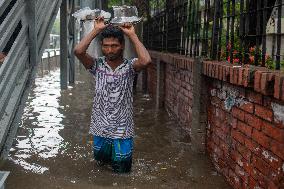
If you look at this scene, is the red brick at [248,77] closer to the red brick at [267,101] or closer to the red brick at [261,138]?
the red brick at [267,101]

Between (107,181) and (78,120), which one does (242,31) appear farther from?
(78,120)

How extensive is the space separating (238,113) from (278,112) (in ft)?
2.94

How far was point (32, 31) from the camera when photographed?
4.77m

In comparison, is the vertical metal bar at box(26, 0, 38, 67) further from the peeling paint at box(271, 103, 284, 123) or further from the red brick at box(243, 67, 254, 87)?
the peeling paint at box(271, 103, 284, 123)

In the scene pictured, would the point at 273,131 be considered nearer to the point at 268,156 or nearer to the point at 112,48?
the point at 268,156

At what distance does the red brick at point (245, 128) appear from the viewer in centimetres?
338

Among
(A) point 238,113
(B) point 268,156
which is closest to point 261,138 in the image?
(B) point 268,156

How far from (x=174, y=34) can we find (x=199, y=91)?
10.3 ft

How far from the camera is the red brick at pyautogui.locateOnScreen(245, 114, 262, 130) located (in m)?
3.19

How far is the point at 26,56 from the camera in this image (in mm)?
4746

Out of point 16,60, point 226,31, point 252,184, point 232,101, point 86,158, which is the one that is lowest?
point 86,158

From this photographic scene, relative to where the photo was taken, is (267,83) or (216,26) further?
(216,26)

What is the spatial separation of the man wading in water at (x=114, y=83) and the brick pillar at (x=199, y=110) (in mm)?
995

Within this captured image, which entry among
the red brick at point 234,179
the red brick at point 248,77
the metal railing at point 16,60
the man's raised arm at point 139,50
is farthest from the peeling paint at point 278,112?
the metal railing at point 16,60
